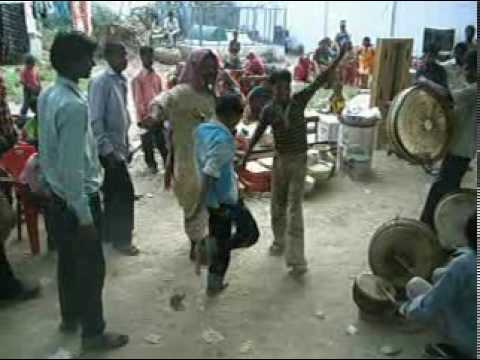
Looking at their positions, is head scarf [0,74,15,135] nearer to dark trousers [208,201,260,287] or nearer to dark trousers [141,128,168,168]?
dark trousers [208,201,260,287]

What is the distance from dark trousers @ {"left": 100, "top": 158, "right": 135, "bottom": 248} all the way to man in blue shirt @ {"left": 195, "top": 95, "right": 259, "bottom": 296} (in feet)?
2.73

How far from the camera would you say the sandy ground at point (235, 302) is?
282cm

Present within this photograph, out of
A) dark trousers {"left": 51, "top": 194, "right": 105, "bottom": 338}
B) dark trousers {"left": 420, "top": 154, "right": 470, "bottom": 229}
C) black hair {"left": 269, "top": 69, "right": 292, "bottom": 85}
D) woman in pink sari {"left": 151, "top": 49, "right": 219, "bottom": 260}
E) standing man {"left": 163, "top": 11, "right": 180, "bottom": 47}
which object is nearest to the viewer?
dark trousers {"left": 51, "top": 194, "right": 105, "bottom": 338}

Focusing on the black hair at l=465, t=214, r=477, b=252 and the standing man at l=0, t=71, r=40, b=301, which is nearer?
the black hair at l=465, t=214, r=477, b=252

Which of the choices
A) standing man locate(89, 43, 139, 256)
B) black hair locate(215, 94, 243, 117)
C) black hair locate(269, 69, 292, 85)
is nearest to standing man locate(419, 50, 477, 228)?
black hair locate(269, 69, 292, 85)

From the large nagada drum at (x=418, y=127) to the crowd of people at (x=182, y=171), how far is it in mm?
117

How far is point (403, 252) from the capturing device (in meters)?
3.41

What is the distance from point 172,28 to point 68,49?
12992 mm

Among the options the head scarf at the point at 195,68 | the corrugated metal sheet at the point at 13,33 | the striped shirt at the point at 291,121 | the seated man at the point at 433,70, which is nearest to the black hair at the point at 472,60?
the striped shirt at the point at 291,121

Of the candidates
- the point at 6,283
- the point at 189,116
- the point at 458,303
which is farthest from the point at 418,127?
the point at 6,283

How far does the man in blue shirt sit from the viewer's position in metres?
3.01

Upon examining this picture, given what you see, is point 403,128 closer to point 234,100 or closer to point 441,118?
point 441,118

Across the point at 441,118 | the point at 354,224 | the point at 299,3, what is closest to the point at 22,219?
the point at 354,224

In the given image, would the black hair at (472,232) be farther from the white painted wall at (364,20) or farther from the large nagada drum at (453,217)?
the white painted wall at (364,20)
